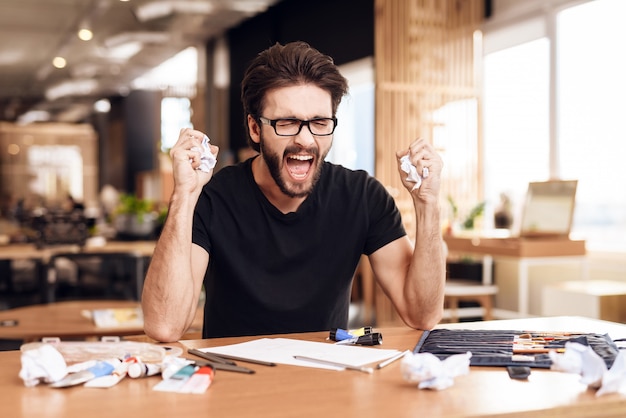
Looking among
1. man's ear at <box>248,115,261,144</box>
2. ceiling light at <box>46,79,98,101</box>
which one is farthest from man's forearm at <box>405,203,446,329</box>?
ceiling light at <box>46,79,98,101</box>

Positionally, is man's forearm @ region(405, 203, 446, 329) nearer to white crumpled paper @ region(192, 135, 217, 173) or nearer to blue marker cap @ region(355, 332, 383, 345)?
blue marker cap @ region(355, 332, 383, 345)

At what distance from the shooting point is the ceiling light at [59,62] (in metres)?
12.5

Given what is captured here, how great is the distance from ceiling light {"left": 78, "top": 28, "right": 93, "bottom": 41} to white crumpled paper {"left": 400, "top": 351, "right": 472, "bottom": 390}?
10.0m

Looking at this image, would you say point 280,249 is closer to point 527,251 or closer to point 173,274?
point 173,274

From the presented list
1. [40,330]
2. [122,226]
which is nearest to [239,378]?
[40,330]

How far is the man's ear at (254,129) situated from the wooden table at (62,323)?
3.10 feet

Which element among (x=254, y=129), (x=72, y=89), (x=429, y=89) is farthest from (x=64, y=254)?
(x=72, y=89)

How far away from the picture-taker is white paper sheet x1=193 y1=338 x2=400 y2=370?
158 cm

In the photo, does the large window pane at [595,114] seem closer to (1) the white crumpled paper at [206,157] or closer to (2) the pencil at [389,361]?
(1) the white crumpled paper at [206,157]

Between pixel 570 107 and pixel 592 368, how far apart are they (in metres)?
5.35

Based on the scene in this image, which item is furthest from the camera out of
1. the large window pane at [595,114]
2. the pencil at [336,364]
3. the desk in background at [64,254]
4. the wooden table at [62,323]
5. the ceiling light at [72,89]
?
the ceiling light at [72,89]

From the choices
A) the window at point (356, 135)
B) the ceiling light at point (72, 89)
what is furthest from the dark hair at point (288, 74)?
the ceiling light at point (72, 89)

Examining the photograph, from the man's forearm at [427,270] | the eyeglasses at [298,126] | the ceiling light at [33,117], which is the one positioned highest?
the ceiling light at [33,117]

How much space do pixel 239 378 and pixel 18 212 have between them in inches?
306
